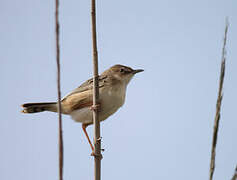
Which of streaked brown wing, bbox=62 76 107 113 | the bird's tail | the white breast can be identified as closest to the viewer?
the white breast

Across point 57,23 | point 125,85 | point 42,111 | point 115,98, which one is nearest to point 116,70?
point 125,85

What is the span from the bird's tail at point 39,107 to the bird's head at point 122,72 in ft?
3.92

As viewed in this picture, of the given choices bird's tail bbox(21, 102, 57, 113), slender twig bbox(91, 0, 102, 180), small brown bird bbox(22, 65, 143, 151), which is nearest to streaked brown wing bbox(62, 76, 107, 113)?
small brown bird bbox(22, 65, 143, 151)

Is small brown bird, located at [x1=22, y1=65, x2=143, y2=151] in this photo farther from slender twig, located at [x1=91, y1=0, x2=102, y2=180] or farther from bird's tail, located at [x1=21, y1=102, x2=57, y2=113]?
slender twig, located at [x1=91, y1=0, x2=102, y2=180]

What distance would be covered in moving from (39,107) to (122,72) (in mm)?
1695

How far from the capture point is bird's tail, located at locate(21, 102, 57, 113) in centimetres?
570

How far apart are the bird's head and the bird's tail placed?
3.92 feet

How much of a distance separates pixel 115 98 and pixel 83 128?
0.96 metres

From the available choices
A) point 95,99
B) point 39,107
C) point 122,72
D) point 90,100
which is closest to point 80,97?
point 90,100

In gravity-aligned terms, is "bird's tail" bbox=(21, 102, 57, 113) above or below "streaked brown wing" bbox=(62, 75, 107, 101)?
below

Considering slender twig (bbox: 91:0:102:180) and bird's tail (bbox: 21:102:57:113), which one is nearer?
slender twig (bbox: 91:0:102:180)

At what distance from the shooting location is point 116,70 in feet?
19.6

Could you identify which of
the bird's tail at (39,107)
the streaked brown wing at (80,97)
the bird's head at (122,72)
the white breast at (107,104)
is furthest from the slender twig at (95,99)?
the bird's tail at (39,107)

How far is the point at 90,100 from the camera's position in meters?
5.29
